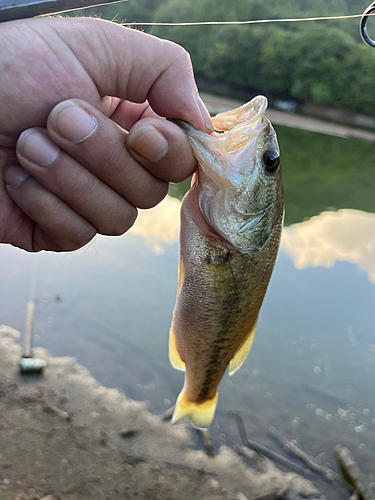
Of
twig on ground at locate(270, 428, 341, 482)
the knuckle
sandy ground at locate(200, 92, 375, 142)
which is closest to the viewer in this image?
the knuckle

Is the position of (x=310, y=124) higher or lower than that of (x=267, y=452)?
lower

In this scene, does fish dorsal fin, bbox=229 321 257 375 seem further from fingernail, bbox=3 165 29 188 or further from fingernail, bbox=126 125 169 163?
fingernail, bbox=3 165 29 188

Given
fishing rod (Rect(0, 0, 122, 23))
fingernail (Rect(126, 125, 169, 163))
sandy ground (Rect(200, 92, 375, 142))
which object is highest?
fishing rod (Rect(0, 0, 122, 23))

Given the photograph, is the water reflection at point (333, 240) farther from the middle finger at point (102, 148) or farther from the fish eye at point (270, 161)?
the middle finger at point (102, 148)

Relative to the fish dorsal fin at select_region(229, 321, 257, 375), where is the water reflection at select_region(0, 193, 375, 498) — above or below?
below

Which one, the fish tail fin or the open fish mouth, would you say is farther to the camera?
the fish tail fin

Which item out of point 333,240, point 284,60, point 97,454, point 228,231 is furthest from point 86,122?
point 284,60

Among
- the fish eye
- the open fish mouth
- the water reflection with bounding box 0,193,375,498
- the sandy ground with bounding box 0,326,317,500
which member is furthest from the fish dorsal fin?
the water reflection with bounding box 0,193,375,498

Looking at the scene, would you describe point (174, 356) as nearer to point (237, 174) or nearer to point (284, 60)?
point (237, 174)
